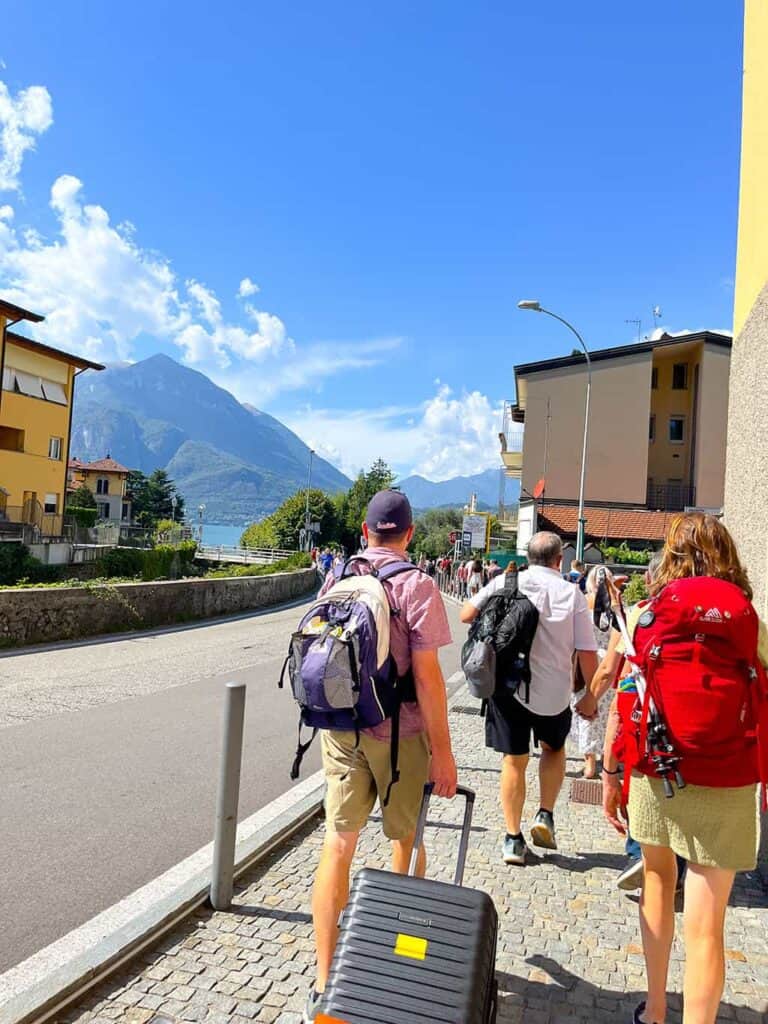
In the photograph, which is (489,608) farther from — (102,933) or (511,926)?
(102,933)

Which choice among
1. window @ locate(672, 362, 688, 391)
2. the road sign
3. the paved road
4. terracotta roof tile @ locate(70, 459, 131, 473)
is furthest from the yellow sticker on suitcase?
terracotta roof tile @ locate(70, 459, 131, 473)

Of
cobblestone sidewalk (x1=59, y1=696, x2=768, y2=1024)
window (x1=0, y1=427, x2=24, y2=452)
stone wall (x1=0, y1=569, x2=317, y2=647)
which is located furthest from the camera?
window (x1=0, y1=427, x2=24, y2=452)

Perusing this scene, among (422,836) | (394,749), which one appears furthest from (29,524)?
(422,836)

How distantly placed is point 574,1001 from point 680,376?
42996 mm

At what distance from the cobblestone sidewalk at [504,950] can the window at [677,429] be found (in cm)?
3997

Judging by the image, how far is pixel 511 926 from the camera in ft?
11.6

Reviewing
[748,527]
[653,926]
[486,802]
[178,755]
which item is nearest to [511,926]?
[653,926]

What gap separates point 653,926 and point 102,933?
231cm

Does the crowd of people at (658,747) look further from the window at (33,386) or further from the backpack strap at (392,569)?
the window at (33,386)

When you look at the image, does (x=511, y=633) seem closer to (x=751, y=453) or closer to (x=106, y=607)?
(x=751, y=453)

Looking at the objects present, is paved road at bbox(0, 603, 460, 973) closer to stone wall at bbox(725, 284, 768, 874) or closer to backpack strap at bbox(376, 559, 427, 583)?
backpack strap at bbox(376, 559, 427, 583)

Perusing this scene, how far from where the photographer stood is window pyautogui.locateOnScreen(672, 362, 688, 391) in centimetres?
4184

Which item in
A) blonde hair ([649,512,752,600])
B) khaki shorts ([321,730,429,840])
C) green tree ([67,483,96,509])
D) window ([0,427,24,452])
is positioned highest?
window ([0,427,24,452])

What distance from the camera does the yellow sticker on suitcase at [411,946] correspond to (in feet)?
7.04
